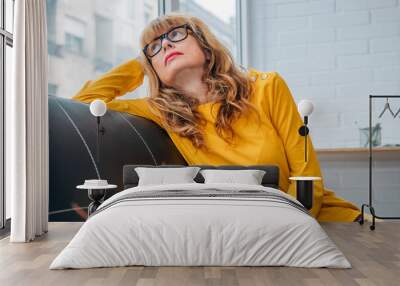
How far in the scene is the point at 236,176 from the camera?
489 centimetres

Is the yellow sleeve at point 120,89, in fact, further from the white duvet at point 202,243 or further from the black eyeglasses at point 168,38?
the white duvet at point 202,243

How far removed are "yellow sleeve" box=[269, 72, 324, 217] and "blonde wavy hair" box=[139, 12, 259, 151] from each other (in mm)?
269

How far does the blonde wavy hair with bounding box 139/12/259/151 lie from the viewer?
5.46m

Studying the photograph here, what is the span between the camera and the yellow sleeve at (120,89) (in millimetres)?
5562

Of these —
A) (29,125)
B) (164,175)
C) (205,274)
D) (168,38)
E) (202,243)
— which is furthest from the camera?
(168,38)

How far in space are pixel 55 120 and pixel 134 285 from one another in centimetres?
265

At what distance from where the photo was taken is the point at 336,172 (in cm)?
574

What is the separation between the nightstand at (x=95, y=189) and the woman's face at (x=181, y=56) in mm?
1423

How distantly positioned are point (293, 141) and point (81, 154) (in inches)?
81.3

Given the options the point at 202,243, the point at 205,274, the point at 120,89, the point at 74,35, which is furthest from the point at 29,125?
the point at 205,274

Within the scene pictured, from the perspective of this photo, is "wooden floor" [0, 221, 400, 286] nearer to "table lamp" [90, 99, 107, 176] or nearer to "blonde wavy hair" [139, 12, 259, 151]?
"table lamp" [90, 99, 107, 176]

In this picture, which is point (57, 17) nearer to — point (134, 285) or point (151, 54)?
point (151, 54)

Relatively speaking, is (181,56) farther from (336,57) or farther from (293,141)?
(336,57)

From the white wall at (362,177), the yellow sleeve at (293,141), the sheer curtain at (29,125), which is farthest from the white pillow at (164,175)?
the white wall at (362,177)
